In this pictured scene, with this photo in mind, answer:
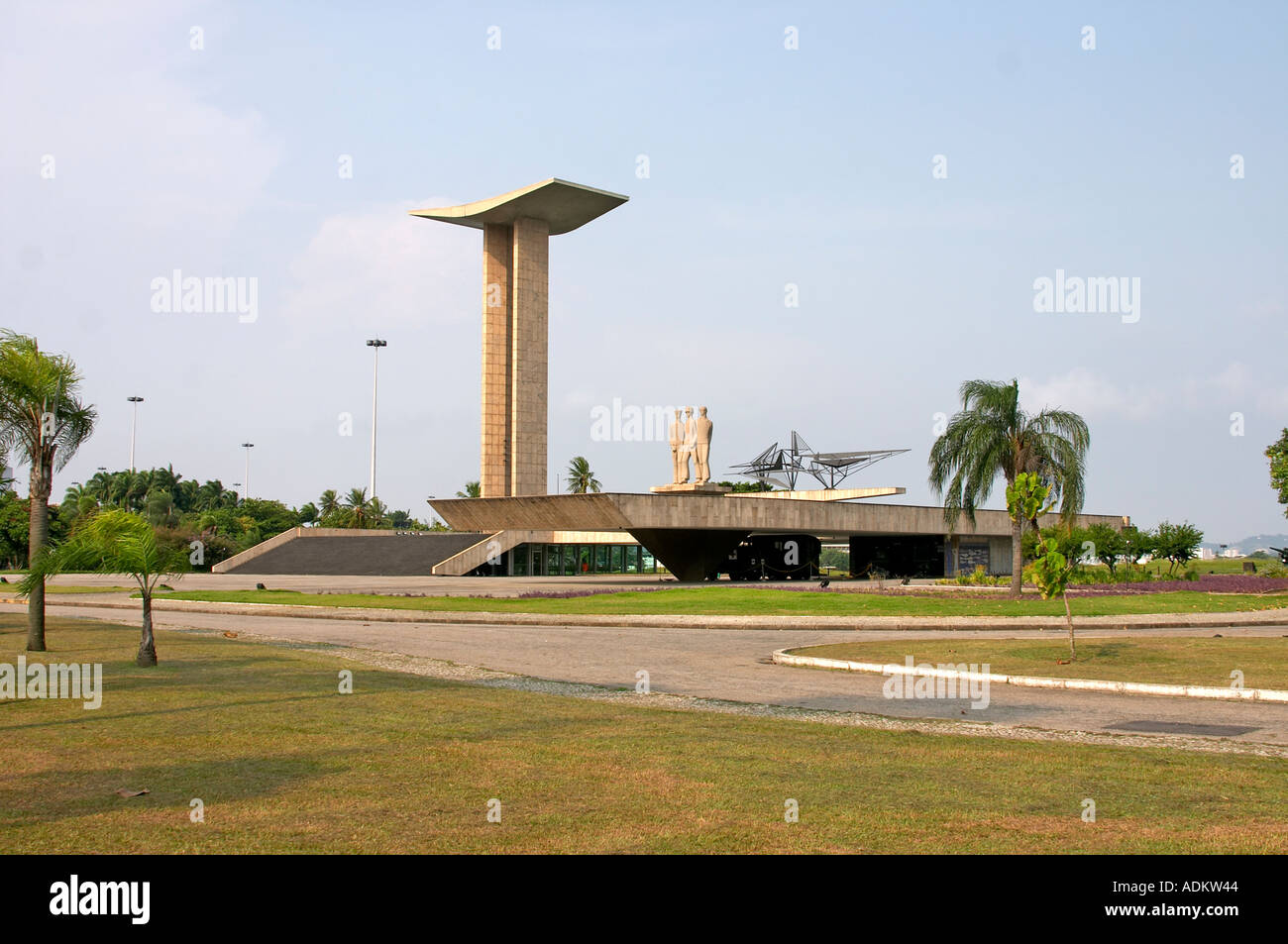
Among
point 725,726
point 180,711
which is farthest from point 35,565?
point 725,726

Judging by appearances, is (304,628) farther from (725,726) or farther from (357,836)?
(357,836)

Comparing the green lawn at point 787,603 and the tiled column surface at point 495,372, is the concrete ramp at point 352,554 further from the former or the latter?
the green lawn at point 787,603

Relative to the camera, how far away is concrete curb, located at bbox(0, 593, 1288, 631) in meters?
26.3

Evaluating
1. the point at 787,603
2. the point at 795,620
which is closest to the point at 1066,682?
the point at 795,620

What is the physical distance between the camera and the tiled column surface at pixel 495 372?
74938 mm

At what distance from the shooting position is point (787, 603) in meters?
31.7

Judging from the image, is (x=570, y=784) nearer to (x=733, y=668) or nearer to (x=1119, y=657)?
(x=733, y=668)

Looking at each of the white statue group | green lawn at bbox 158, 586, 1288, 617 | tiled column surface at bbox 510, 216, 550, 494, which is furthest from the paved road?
tiled column surface at bbox 510, 216, 550, 494

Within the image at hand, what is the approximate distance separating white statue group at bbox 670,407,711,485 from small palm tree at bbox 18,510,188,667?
41.4 m

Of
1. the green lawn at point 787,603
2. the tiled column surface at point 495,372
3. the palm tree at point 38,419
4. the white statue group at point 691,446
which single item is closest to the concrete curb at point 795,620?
the green lawn at point 787,603

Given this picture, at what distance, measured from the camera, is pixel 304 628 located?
2648 centimetres

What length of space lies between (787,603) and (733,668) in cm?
1415

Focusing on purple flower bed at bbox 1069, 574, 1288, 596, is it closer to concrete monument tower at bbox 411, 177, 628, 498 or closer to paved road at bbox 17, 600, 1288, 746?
paved road at bbox 17, 600, 1288, 746
